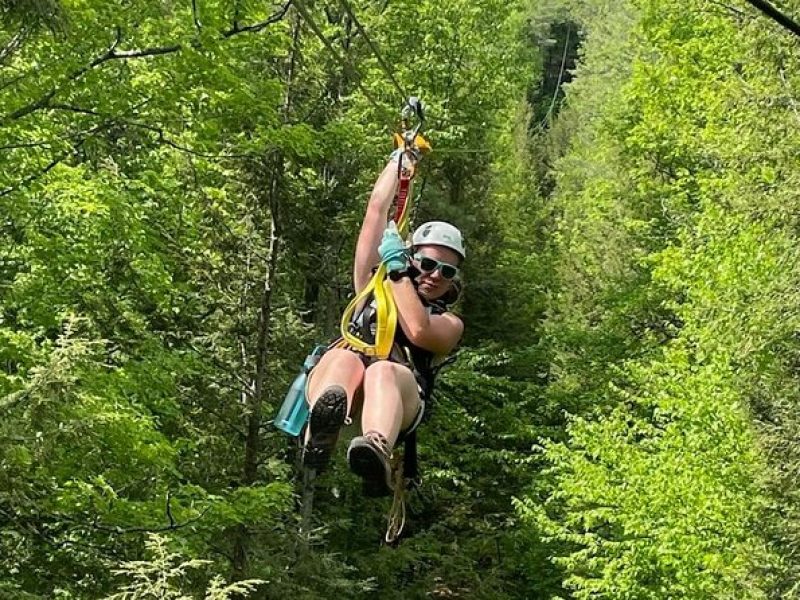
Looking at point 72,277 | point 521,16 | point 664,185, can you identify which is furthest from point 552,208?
point 72,277

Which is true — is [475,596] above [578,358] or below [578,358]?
below

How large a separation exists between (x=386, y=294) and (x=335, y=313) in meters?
10.5

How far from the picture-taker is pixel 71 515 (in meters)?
8.41

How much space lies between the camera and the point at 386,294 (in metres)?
4.32

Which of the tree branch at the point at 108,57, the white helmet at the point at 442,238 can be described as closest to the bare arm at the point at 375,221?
the white helmet at the point at 442,238

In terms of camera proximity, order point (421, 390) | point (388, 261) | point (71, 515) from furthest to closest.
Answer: point (71, 515) < point (421, 390) < point (388, 261)

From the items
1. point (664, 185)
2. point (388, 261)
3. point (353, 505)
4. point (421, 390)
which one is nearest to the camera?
point (388, 261)

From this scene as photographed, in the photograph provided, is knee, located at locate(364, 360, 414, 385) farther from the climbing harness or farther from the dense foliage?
the dense foliage

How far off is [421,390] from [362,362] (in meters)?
0.32

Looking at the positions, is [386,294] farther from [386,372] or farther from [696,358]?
[696,358]

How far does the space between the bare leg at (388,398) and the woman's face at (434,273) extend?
346mm

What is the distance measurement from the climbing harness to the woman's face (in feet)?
0.54

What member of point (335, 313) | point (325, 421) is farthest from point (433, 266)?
point (335, 313)

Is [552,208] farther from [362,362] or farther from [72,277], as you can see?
[362,362]
